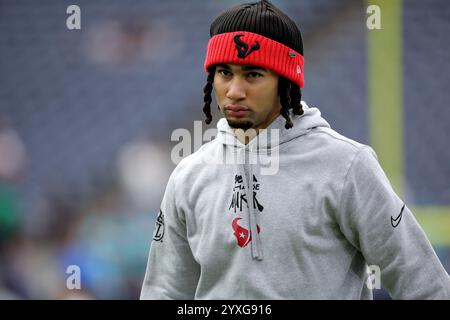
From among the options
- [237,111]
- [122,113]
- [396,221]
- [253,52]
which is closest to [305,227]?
[396,221]

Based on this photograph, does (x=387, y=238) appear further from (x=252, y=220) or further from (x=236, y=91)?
(x=236, y=91)

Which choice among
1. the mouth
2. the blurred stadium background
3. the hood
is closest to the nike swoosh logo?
the hood

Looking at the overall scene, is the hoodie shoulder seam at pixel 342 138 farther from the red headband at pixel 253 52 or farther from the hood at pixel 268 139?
the red headband at pixel 253 52

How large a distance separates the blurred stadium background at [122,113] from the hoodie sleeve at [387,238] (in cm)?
217

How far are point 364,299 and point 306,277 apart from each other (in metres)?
0.17

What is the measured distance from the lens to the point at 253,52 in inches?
72.1

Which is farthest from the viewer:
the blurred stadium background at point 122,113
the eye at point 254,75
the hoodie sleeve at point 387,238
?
the blurred stadium background at point 122,113

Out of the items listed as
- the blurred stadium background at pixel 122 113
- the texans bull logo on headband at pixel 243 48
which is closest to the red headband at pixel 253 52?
the texans bull logo on headband at pixel 243 48

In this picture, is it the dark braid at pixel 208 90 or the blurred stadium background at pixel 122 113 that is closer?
the dark braid at pixel 208 90

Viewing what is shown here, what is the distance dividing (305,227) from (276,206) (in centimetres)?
8

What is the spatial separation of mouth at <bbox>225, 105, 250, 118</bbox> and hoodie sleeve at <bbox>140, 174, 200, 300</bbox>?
9.7 inches

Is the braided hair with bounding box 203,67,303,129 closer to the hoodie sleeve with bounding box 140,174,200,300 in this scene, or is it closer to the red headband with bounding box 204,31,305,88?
the red headband with bounding box 204,31,305,88

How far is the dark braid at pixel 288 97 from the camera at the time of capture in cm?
186

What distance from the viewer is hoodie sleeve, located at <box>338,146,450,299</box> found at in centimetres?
175
